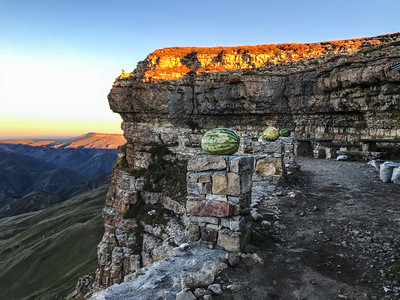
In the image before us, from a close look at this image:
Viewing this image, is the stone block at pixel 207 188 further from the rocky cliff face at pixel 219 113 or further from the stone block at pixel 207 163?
the rocky cliff face at pixel 219 113

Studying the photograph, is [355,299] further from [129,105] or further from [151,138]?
[129,105]

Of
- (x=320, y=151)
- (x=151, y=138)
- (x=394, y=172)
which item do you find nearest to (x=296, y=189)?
(x=394, y=172)

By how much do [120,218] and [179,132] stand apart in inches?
611

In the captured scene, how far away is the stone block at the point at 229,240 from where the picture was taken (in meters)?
4.84

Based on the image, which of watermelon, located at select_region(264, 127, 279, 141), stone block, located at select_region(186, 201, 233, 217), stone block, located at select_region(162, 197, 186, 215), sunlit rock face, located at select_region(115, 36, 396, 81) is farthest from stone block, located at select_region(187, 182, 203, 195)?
sunlit rock face, located at select_region(115, 36, 396, 81)

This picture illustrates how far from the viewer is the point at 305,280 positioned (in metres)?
4.04

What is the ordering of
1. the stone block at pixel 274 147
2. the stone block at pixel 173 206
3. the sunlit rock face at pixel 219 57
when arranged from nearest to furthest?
the stone block at pixel 274 147 < the stone block at pixel 173 206 < the sunlit rock face at pixel 219 57

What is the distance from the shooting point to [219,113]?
36.2 m

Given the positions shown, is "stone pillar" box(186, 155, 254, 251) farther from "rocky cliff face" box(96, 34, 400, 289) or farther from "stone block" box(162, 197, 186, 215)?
"stone block" box(162, 197, 186, 215)

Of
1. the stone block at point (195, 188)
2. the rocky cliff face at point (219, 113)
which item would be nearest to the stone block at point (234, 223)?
Result: the stone block at point (195, 188)

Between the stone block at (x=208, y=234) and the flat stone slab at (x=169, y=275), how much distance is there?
0.20 m

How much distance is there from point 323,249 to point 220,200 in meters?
2.63

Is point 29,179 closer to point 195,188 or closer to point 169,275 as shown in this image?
point 195,188

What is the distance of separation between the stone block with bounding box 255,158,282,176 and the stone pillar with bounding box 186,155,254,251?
219 inches
